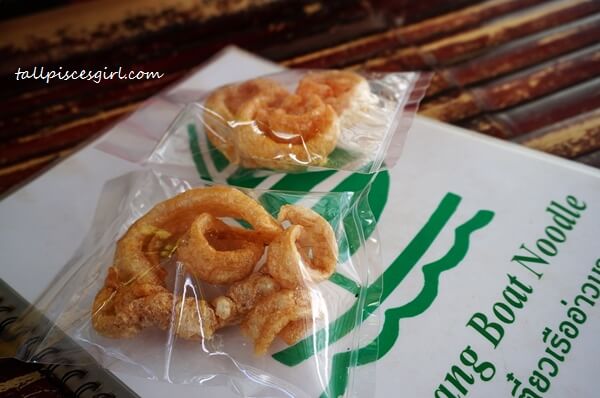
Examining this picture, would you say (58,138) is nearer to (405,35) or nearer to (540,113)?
(405,35)

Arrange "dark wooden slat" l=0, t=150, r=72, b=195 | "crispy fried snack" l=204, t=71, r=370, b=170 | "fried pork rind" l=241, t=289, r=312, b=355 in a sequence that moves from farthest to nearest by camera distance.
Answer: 1. "dark wooden slat" l=0, t=150, r=72, b=195
2. "crispy fried snack" l=204, t=71, r=370, b=170
3. "fried pork rind" l=241, t=289, r=312, b=355

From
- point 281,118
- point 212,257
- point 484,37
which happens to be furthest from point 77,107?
point 484,37

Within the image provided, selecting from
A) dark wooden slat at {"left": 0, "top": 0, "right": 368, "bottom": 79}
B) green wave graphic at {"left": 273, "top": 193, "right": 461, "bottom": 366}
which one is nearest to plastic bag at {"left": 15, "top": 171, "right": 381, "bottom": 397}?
green wave graphic at {"left": 273, "top": 193, "right": 461, "bottom": 366}

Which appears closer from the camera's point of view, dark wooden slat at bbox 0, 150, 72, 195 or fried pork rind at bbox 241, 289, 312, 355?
fried pork rind at bbox 241, 289, 312, 355

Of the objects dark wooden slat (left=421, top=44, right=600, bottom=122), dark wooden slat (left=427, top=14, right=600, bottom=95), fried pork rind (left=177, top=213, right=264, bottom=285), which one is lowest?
fried pork rind (left=177, top=213, right=264, bottom=285)

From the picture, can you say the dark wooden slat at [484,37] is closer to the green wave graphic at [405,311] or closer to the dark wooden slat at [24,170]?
the green wave graphic at [405,311]

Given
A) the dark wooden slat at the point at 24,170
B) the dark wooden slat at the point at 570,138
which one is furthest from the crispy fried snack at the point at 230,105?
the dark wooden slat at the point at 570,138

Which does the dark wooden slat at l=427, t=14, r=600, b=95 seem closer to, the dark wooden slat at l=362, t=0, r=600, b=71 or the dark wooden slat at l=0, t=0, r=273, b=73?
the dark wooden slat at l=362, t=0, r=600, b=71
